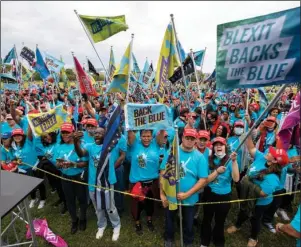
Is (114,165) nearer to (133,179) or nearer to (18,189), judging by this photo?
(133,179)

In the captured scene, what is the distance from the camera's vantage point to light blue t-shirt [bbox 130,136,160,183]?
4.39 metres

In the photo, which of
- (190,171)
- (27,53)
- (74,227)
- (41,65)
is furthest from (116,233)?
(27,53)

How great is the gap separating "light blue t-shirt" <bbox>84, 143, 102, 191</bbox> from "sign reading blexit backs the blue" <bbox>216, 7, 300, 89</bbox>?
2.60 m

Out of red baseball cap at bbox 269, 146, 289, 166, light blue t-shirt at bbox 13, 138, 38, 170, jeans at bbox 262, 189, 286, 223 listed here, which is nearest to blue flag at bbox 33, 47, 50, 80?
light blue t-shirt at bbox 13, 138, 38, 170

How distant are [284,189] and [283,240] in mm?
966

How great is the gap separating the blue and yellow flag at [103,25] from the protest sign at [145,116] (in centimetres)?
345

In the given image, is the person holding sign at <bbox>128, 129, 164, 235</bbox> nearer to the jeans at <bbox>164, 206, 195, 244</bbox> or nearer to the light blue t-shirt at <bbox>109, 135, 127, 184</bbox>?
the light blue t-shirt at <bbox>109, 135, 127, 184</bbox>

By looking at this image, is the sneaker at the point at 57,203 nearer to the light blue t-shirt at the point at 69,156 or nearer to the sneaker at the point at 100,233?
the sneaker at the point at 100,233

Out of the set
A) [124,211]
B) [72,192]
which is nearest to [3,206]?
[72,192]

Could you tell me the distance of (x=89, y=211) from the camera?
18.5 ft

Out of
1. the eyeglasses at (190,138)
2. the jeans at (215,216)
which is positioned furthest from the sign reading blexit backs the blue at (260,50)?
the jeans at (215,216)

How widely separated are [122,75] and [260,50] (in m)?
3.58

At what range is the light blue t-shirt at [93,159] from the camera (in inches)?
169

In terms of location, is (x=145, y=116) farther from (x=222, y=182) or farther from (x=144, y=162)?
(x=222, y=182)
